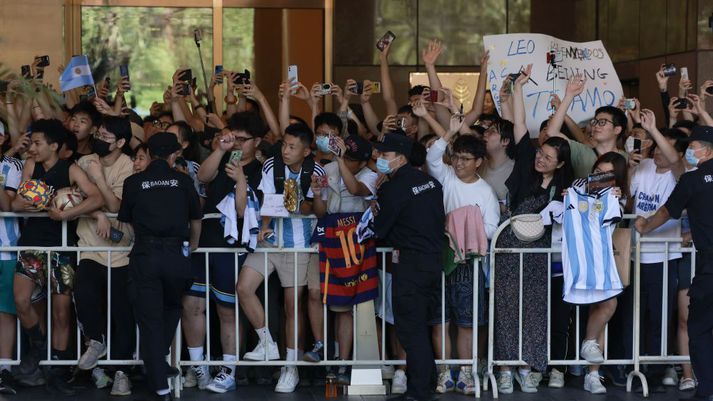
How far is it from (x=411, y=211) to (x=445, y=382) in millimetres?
1490

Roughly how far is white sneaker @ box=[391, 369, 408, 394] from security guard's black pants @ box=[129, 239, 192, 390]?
1760 mm

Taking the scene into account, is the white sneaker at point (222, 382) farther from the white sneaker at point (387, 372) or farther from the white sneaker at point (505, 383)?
the white sneaker at point (505, 383)

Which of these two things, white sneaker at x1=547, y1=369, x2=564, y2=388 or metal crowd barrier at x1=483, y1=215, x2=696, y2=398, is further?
white sneaker at x1=547, y1=369, x2=564, y2=388

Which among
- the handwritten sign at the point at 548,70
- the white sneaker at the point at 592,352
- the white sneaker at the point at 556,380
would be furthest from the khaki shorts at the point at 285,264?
the handwritten sign at the point at 548,70

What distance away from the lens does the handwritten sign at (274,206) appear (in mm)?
9125

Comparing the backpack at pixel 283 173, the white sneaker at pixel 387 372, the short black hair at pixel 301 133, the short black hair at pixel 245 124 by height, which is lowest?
the white sneaker at pixel 387 372

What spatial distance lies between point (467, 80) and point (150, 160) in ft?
26.0

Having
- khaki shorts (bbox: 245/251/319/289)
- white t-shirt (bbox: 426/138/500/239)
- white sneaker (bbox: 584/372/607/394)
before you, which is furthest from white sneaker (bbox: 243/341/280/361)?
white sneaker (bbox: 584/372/607/394)

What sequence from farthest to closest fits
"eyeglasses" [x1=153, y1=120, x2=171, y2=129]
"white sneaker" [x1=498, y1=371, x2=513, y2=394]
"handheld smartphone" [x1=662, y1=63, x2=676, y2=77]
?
1. "eyeglasses" [x1=153, y1=120, x2=171, y2=129]
2. "handheld smartphone" [x1=662, y1=63, x2=676, y2=77]
3. "white sneaker" [x1=498, y1=371, x2=513, y2=394]

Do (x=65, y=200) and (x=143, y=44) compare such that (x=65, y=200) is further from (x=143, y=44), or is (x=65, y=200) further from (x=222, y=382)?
(x=143, y=44)

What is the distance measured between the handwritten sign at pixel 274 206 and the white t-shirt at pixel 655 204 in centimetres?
276

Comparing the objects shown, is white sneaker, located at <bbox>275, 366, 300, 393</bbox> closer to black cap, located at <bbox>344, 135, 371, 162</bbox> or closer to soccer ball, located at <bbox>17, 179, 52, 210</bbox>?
black cap, located at <bbox>344, 135, 371, 162</bbox>

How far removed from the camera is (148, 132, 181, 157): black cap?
8.68m

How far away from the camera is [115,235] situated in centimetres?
907
